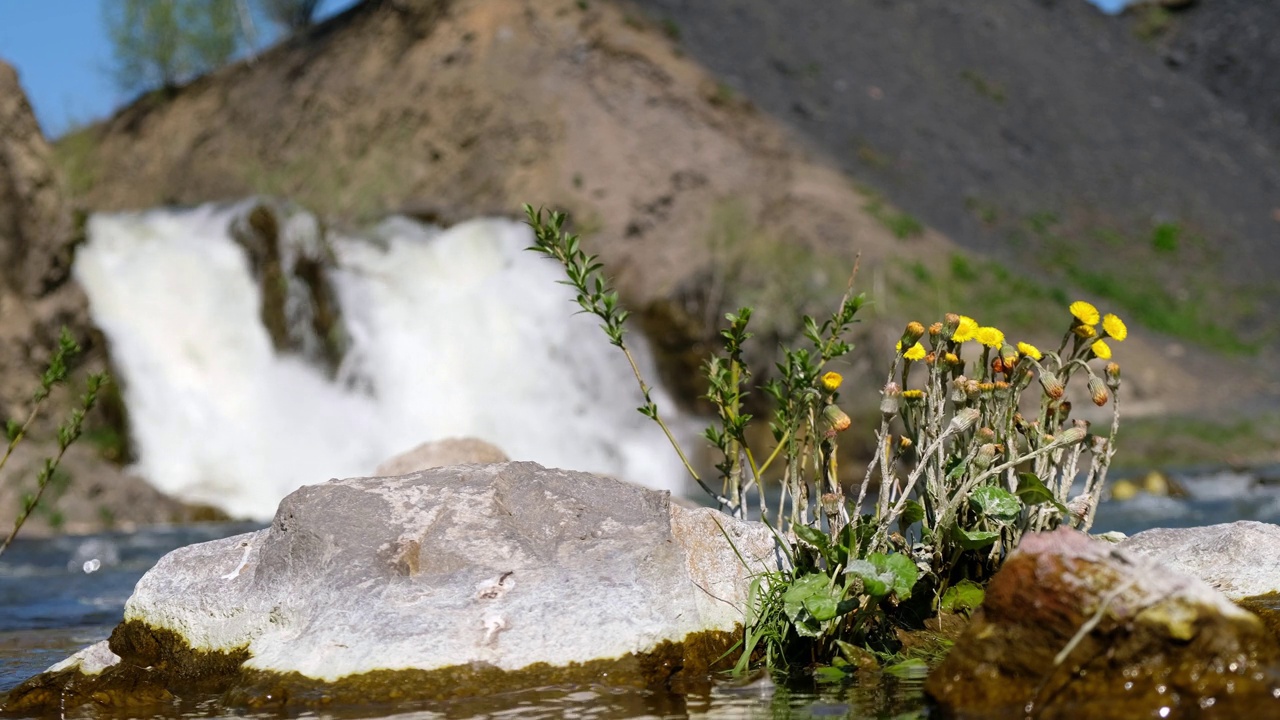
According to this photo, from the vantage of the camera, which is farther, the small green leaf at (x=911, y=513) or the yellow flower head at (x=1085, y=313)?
the small green leaf at (x=911, y=513)

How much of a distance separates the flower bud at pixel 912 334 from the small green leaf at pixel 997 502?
1.64ft

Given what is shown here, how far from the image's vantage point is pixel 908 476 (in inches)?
162

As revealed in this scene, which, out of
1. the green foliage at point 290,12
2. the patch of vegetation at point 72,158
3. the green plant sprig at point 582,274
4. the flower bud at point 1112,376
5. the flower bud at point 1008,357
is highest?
the green foliage at point 290,12

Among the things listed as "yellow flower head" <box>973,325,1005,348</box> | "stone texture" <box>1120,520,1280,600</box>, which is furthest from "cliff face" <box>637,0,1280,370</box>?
"yellow flower head" <box>973,325,1005,348</box>

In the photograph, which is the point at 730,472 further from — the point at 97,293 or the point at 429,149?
the point at 429,149

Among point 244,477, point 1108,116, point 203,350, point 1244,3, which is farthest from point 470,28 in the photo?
point 1244,3

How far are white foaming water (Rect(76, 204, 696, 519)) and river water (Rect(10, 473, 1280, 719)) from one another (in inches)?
103

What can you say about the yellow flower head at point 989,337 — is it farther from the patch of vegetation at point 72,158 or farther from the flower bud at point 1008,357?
the patch of vegetation at point 72,158

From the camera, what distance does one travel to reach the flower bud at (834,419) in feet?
13.1

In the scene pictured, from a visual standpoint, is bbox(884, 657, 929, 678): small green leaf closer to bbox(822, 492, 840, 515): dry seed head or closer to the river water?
the river water

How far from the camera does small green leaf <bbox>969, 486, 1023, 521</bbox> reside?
400 centimetres

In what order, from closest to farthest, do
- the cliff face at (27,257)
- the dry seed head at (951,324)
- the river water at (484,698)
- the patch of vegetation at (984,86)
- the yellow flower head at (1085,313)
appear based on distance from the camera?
1. the river water at (484,698)
2. the yellow flower head at (1085,313)
3. the dry seed head at (951,324)
4. the cliff face at (27,257)
5. the patch of vegetation at (984,86)

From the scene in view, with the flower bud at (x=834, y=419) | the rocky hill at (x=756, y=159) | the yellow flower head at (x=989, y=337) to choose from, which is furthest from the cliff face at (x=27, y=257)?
the yellow flower head at (x=989, y=337)

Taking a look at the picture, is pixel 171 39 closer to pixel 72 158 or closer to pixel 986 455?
pixel 72 158
